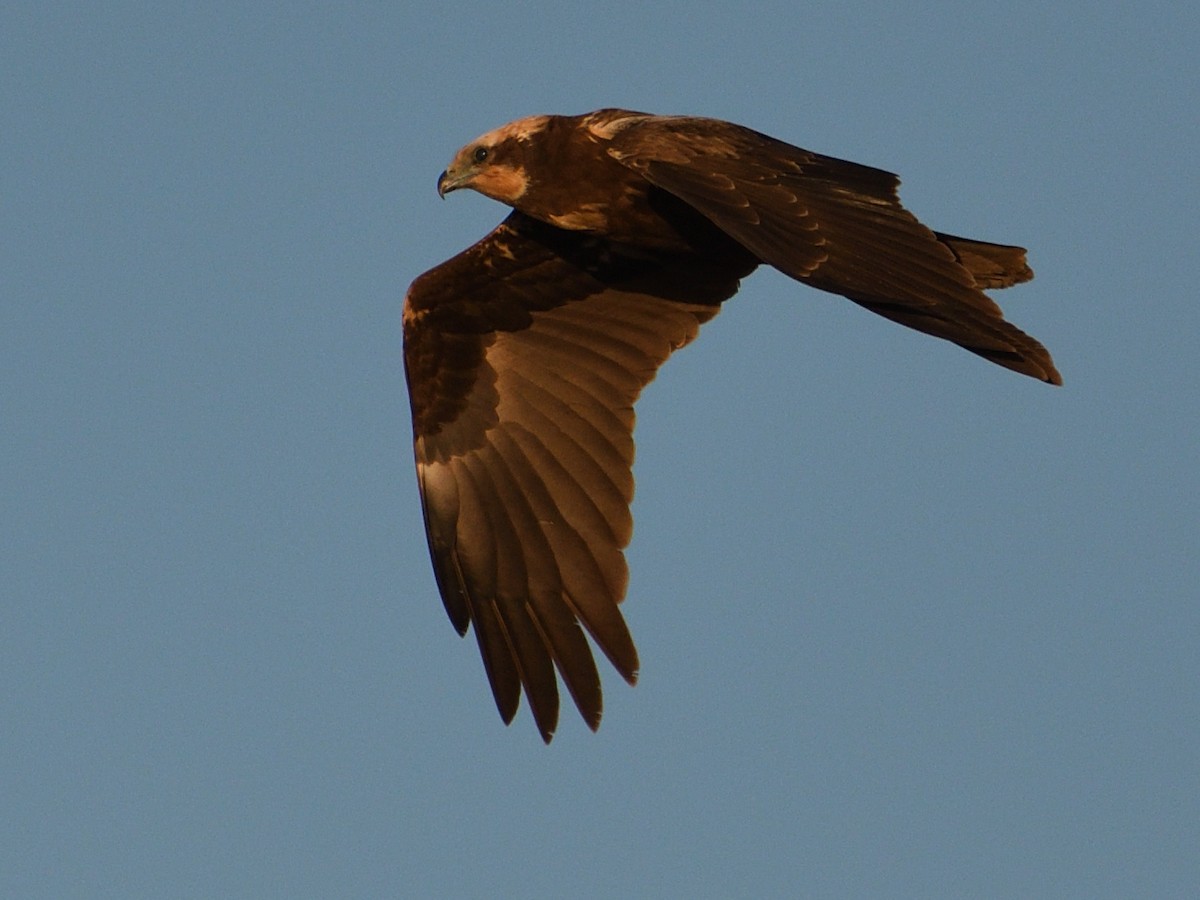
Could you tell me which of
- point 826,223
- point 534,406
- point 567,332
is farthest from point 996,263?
point 534,406

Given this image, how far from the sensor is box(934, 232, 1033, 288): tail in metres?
10.4

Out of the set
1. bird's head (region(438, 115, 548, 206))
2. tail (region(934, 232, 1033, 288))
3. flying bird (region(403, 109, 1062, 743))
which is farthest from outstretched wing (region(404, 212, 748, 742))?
tail (region(934, 232, 1033, 288))

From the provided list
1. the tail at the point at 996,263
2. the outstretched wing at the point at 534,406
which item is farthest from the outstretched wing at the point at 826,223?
the outstretched wing at the point at 534,406

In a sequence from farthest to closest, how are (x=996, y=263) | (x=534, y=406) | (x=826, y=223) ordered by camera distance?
(x=534, y=406)
(x=996, y=263)
(x=826, y=223)

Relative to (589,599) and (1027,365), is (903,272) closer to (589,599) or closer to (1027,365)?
(1027,365)

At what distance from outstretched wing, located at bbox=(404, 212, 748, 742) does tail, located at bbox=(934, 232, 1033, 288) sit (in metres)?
1.32

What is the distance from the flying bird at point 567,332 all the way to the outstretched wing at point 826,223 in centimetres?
2

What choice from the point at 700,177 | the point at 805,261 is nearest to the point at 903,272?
the point at 805,261

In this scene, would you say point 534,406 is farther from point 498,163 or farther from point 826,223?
point 826,223

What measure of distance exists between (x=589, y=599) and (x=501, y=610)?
1.57ft

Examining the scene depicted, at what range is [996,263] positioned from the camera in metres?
10.4

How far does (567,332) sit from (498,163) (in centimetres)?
127

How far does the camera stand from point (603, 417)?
1127cm

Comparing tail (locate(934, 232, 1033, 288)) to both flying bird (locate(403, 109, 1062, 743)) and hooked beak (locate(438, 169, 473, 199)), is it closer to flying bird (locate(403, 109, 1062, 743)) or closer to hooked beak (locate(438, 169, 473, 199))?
flying bird (locate(403, 109, 1062, 743))
